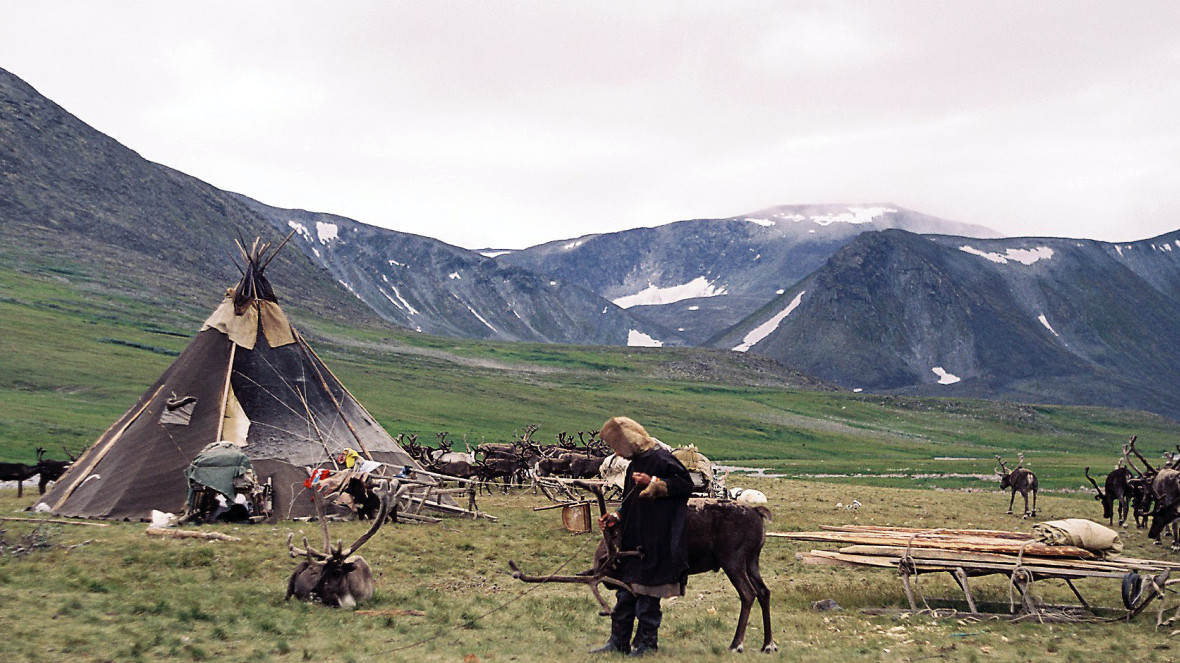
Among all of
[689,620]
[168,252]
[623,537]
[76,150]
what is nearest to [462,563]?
[689,620]

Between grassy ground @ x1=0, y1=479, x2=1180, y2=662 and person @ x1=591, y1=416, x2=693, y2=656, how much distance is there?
0.60m

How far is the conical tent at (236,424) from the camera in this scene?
23.6 meters

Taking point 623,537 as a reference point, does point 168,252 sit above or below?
above

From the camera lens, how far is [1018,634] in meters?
14.3

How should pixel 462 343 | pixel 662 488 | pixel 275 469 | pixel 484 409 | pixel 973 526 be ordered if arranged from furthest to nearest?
pixel 462 343, pixel 484 409, pixel 973 526, pixel 275 469, pixel 662 488

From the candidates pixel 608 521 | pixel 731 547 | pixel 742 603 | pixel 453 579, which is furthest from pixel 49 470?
pixel 742 603

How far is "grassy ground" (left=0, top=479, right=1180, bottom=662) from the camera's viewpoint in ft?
40.3

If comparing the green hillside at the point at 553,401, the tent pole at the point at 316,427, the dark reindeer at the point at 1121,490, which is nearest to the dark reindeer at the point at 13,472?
the tent pole at the point at 316,427

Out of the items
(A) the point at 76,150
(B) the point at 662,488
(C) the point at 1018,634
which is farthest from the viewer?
(A) the point at 76,150

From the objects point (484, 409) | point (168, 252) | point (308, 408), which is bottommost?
point (484, 409)

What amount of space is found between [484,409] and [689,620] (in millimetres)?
80922

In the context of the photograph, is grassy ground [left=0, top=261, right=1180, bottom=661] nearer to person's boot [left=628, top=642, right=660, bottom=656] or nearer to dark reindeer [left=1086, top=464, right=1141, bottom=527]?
person's boot [left=628, top=642, right=660, bottom=656]

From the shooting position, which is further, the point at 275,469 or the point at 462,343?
the point at 462,343

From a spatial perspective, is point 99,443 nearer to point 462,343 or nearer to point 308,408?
point 308,408
